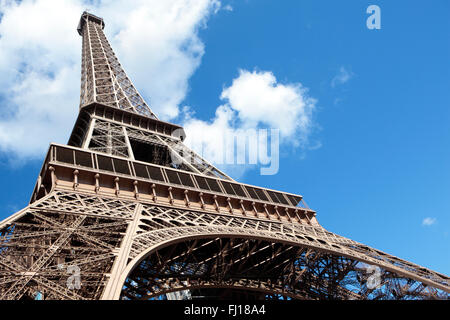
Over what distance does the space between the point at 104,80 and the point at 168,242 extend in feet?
107

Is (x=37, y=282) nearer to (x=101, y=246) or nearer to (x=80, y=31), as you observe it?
(x=101, y=246)

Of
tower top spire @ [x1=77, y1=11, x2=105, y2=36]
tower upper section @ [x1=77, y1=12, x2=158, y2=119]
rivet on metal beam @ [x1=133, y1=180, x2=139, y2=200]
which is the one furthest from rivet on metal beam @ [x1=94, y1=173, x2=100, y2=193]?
tower top spire @ [x1=77, y1=11, x2=105, y2=36]

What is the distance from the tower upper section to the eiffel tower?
9273 millimetres

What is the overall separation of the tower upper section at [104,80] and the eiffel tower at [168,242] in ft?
30.4

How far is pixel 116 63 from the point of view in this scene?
49312 mm

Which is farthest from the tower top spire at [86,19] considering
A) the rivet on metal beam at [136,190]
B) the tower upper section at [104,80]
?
the rivet on metal beam at [136,190]

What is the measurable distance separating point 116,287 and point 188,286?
8.51 metres

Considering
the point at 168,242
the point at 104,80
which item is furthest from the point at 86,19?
the point at 168,242

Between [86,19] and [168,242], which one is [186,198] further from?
[86,19]

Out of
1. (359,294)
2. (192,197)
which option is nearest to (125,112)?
(192,197)

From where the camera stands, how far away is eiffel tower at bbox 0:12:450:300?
521 inches

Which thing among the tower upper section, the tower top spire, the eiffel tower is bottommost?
the eiffel tower

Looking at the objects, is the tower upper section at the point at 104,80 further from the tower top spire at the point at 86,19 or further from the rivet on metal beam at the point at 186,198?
the rivet on metal beam at the point at 186,198

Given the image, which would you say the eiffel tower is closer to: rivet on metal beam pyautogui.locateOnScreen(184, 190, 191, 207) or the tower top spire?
rivet on metal beam pyautogui.locateOnScreen(184, 190, 191, 207)
